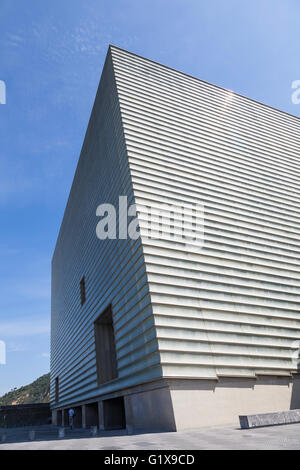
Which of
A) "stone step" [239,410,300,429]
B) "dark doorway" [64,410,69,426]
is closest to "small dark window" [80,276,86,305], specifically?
"dark doorway" [64,410,69,426]

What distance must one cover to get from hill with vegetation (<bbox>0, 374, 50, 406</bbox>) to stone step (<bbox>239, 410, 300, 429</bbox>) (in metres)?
145

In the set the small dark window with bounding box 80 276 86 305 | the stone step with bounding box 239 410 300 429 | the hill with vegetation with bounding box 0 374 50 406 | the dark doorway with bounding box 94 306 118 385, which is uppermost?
the small dark window with bounding box 80 276 86 305

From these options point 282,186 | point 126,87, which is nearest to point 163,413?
point 282,186

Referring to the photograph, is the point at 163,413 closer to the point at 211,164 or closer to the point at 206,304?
the point at 206,304

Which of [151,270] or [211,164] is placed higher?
[211,164]

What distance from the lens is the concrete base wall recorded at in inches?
482

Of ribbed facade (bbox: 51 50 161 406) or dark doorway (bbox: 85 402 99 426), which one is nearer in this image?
ribbed facade (bbox: 51 50 161 406)

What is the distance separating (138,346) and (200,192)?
10413 millimetres

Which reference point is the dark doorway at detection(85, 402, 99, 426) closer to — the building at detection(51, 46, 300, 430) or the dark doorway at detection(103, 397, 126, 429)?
the building at detection(51, 46, 300, 430)

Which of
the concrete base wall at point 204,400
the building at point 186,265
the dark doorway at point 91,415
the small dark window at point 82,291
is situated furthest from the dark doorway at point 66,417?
the concrete base wall at point 204,400

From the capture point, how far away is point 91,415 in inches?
984
